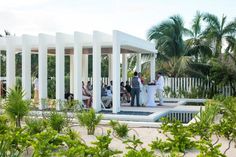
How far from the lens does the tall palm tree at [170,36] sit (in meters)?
25.5

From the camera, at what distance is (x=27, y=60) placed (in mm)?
15773

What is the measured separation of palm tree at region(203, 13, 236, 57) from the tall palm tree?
1.79 metres

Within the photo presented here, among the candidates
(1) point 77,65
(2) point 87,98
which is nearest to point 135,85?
(2) point 87,98

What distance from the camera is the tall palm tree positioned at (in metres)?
25.5

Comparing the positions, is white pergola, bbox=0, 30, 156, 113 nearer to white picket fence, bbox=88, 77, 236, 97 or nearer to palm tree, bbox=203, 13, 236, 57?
white picket fence, bbox=88, 77, 236, 97

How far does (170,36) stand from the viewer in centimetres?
2561

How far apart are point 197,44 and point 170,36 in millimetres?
2094

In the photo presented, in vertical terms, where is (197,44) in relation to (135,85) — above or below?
above

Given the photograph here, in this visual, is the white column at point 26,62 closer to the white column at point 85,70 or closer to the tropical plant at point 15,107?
the white column at point 85,70

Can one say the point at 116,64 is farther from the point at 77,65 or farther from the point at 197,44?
the point at 197,44

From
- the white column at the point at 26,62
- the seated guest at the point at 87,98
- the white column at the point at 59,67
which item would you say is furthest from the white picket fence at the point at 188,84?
the white column at the point at 26,62

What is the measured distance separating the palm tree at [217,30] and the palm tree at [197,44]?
0.46 m

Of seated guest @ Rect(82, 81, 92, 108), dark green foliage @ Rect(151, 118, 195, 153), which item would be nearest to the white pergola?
seated guest @ Rect(82, 81, 92, 108)

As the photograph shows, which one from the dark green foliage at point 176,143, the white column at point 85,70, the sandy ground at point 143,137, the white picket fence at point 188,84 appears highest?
the white column at point 85,70
